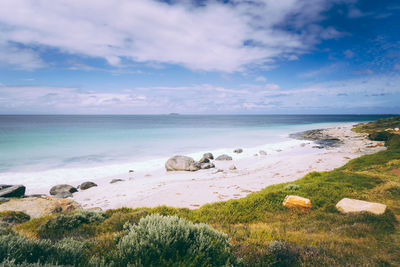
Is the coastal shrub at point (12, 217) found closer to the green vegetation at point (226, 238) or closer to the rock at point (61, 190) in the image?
the green vegetation at point (226, 238)

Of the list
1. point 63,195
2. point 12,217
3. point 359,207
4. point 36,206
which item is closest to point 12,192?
point 63,195

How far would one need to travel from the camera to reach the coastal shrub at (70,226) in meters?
5.29

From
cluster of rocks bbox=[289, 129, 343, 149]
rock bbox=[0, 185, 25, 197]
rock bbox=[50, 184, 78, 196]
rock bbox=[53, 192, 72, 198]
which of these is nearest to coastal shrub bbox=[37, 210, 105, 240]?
rock bbox=[53, 192, 72, 198]

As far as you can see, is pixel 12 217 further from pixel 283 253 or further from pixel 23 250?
pixel 283 253

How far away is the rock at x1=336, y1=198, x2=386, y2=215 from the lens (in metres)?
6.71

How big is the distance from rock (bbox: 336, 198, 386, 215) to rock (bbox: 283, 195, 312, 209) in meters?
1.13

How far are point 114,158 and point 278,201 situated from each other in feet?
85.6

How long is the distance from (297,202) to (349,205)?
179 cm

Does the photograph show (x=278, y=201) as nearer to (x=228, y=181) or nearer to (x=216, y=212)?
(x=216, y=212)

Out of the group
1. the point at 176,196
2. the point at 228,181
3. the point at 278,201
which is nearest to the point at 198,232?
the point at 278,201

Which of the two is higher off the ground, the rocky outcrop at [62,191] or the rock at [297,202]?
the rock at [297,202]

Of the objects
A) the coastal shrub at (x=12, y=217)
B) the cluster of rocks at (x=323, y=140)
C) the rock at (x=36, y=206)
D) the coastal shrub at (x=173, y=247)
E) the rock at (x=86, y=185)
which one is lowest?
the rock at (x=86, y=185)

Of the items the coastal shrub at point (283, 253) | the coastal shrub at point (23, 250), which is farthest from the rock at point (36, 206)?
the coastal shrub at point (283, 253)

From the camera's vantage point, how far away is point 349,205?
7449 millimetres
